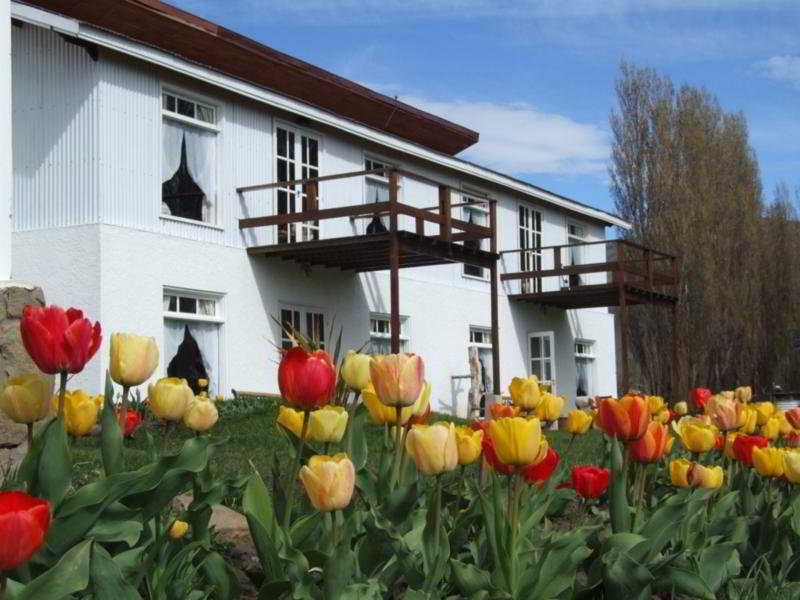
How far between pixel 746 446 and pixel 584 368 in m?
22.7

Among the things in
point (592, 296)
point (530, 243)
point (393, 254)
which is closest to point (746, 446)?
point (393, 254)

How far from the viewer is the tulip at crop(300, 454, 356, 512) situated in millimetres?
2707

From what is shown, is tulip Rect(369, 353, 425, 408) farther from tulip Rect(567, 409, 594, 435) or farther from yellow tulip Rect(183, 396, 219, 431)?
tulip Rect(567, 409, 594, 435)

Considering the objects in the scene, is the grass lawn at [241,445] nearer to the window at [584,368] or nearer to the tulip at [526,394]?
the tulip at [526,394]

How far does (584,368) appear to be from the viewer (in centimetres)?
2700

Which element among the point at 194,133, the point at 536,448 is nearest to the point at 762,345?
the point at 194,133

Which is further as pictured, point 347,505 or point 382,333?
point 382,333

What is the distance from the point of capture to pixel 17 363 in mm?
6812

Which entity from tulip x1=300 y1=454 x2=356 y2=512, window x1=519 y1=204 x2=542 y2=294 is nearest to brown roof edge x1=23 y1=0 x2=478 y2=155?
window x1=519 y1=204 x2=542 y2=294

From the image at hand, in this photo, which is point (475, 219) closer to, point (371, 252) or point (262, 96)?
point (371, 252)

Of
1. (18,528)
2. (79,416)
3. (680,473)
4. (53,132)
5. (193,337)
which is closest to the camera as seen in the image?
(18,528)

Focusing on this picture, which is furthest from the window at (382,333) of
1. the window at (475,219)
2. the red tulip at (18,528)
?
the red tulip at (18,528)

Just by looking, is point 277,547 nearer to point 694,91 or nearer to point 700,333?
point 700,333

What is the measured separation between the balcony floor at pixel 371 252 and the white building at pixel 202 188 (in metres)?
0.09
